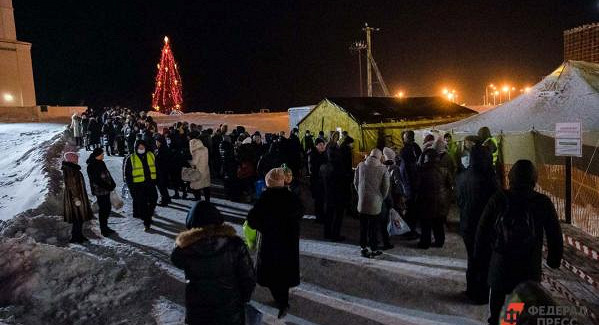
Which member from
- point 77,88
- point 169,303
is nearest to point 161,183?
point 169,303

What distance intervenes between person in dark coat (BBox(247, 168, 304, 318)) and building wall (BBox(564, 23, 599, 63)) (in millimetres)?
20083

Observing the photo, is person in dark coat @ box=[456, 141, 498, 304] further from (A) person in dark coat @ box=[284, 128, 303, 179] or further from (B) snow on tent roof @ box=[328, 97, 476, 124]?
(B) snow on tent roof @ box=[328, 97, 476, 124]

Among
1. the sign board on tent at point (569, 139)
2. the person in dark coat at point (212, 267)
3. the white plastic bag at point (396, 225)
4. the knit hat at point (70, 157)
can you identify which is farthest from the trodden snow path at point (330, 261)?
the sign board on tent at point (569, 139)

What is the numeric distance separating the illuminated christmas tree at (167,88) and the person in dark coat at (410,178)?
1737 inches

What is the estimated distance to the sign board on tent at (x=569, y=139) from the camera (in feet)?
24.4

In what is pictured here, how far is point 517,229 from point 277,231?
2389mm

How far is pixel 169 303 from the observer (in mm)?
5465

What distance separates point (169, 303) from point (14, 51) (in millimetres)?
49724

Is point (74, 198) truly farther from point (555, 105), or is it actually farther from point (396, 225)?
point (555, 105)

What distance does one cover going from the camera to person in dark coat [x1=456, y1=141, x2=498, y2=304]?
5.29 metres

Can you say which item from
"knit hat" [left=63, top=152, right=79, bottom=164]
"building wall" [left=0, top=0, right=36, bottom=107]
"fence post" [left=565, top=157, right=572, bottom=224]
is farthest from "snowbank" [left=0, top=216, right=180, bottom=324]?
"building wall" [left=0, top=0, right=36, bottom=107]

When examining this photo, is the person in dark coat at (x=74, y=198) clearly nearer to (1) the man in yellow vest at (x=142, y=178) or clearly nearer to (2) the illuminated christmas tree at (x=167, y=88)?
(1) the man in yellow vest at (x=142, y=178)

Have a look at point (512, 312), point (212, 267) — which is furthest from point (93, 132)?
point (512, 312)

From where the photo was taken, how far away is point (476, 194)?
5.33m
